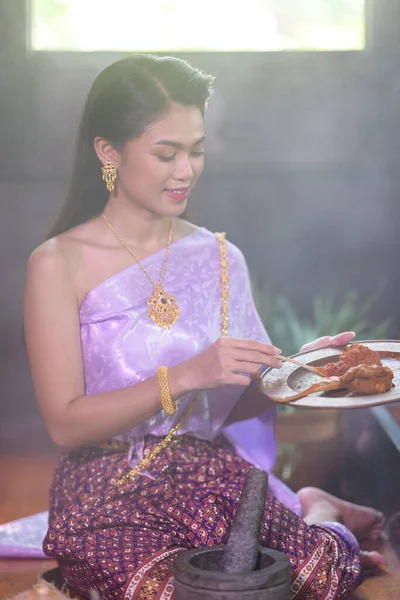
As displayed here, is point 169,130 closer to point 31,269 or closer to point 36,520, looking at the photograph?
point 31,269

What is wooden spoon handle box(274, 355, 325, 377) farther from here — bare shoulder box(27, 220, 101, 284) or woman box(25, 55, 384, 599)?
bare shoulder box(27, 220, 101, 284)

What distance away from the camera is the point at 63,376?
1817mm

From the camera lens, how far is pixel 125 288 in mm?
1938

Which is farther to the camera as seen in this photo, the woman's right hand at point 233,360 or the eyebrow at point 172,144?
the eyebrow at point 172,144

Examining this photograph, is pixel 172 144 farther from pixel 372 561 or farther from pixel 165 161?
pixel 372 561

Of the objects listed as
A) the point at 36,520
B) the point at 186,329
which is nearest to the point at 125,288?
the point at 186,329

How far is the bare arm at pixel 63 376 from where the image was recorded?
5.90ft

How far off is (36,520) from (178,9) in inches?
55.5

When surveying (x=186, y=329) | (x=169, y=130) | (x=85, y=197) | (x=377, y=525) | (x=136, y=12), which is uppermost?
(x=136, y=12)

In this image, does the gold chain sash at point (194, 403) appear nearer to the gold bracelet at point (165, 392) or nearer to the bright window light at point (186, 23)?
the gold bracelet at point (165, 392)

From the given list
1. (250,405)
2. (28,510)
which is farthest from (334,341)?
(28,510)

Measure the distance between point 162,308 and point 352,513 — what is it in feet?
2.40

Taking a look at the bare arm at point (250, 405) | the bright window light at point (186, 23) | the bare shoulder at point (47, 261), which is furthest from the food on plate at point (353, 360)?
the bright window light at point (186, 23)

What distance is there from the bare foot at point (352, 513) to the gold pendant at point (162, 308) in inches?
24.8
